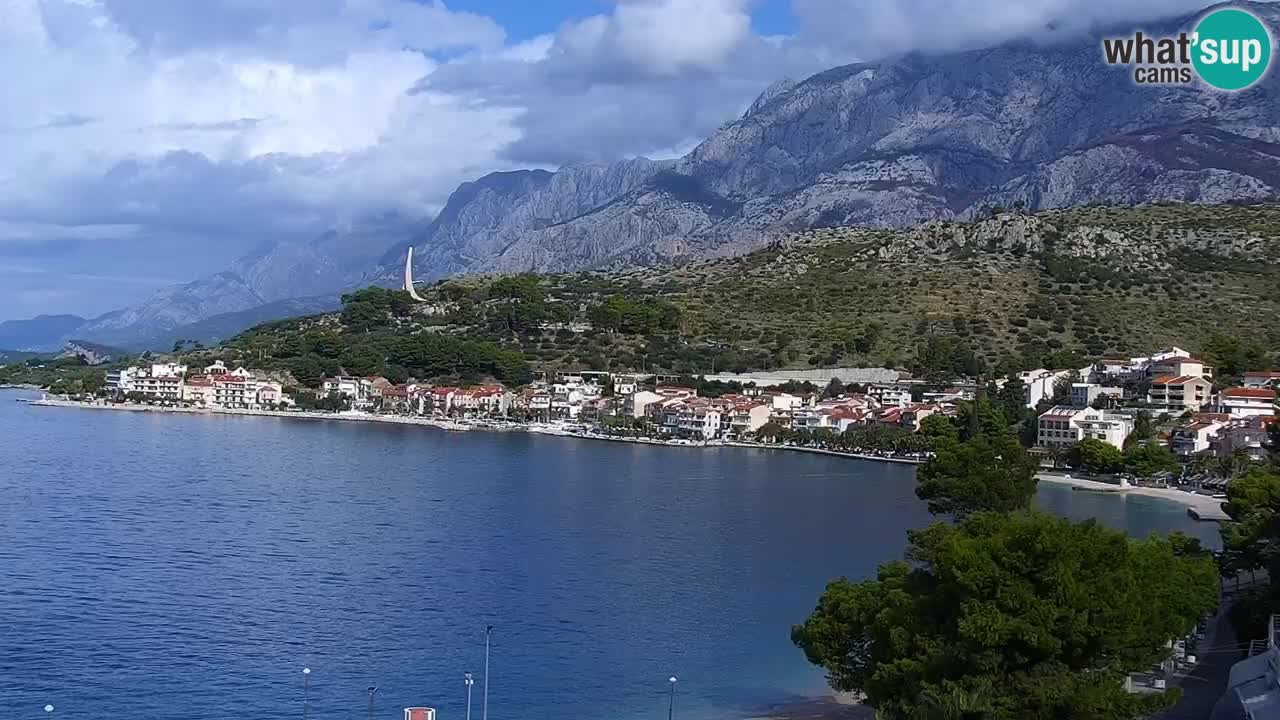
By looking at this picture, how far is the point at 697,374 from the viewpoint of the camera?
2731 inches

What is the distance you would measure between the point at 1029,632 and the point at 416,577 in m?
14.5

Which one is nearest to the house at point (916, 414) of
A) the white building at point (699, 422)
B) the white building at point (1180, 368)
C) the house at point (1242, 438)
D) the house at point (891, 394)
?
the house at point (891, 394)

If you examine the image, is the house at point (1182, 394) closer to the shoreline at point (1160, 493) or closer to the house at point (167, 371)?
the shoreline at point (1160, 493)

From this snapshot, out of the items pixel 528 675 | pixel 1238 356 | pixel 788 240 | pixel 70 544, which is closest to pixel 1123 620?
pixel 528 675

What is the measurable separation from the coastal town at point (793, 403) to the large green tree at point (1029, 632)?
2781 centimetres

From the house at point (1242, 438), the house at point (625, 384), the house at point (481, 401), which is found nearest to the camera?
the house at point (1242, 438)

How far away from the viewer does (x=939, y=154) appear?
141625mm

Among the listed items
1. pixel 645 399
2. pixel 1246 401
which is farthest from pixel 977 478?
pixel 645 399

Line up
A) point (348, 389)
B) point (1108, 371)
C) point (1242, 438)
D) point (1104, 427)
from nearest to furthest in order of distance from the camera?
point (1242, 438)
point (1104, 427)
point (1108, 371)
point (348, 389)

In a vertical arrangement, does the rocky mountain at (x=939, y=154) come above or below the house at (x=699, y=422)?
above

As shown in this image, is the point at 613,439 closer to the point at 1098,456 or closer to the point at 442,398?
the point at 442,398

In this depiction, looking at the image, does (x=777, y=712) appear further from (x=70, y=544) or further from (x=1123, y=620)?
(x=70, y=544)

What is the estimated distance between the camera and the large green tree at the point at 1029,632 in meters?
11.6

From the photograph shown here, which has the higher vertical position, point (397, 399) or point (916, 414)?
point (397, 399)
